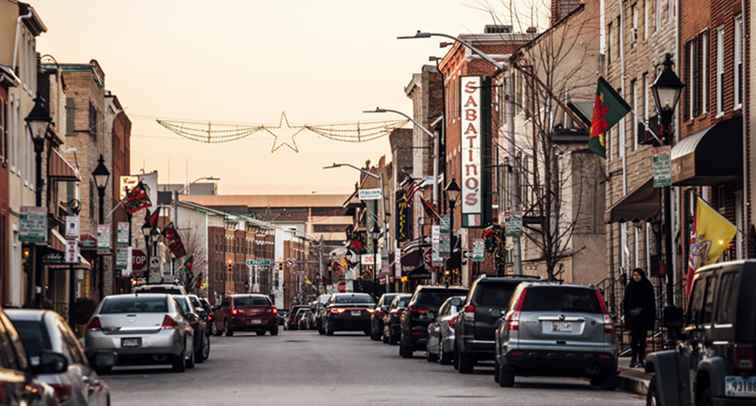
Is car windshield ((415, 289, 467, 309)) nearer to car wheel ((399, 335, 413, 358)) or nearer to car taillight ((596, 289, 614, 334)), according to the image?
car wheel ((399, 335, 413, 358))

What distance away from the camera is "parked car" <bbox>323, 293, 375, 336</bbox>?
66.8 m

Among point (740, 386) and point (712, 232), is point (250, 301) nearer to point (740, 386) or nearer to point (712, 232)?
point (712, 232)

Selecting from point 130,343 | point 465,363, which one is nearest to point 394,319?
point 465,363

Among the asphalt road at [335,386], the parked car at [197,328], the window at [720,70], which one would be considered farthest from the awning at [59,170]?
the window at [720,70]

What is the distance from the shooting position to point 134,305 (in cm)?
3356

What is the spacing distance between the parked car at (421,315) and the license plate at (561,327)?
14197 mm

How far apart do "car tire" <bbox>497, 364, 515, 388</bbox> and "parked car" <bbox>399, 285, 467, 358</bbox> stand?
13.1m

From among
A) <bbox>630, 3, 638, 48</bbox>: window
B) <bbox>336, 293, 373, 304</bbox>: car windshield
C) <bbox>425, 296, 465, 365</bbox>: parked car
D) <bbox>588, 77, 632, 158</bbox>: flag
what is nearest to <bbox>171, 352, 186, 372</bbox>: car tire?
<bbox>425, 296, 465, 365</bbox>: parked car

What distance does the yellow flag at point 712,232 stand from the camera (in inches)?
1081

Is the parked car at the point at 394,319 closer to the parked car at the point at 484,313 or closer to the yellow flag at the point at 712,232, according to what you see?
the parked car at the point at 484,313

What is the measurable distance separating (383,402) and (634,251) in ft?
82.9

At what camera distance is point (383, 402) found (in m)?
23.9

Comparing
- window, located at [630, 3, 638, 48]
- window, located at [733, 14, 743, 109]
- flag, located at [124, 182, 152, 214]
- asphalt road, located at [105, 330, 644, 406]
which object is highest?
window, located at [630, 3, 638, 48]

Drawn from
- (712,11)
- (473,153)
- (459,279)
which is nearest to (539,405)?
(712,11)
